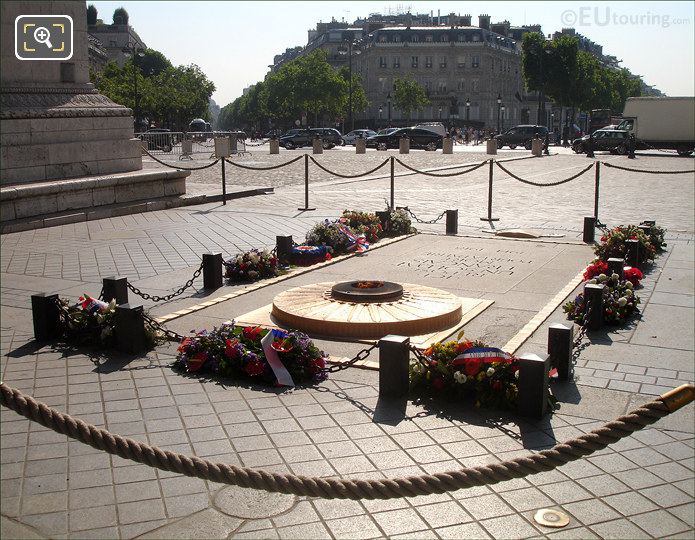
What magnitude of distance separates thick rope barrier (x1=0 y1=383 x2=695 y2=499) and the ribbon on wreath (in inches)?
127

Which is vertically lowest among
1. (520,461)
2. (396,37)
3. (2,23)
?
(520,461)

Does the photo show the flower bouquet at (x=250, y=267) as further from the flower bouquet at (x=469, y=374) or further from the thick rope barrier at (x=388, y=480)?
the thick rope barrier at (x=388, y=480)

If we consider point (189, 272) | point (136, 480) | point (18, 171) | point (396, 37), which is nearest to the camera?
point (136, 480)

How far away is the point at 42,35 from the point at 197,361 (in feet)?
36.0

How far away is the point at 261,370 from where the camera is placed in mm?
6188

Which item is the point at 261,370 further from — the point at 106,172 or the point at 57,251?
the point at 106,172

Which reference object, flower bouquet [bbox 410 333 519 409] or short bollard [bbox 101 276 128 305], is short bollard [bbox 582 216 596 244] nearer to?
flower bouquet [bbox 410 333 519 409]

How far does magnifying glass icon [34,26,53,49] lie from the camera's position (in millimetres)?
14898

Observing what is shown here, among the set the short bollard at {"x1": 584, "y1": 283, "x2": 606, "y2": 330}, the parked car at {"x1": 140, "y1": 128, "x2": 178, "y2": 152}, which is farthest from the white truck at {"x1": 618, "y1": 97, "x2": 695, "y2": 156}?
the short bollard at {"x1": 584, "y1": 283, "x2": 606, "y2": 330}

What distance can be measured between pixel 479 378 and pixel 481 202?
14.1m

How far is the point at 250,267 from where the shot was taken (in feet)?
32.6

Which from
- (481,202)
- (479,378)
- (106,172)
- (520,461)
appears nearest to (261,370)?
(479,378)

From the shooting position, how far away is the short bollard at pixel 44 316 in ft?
23.8

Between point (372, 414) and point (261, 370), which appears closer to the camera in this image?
point (372, 414)
